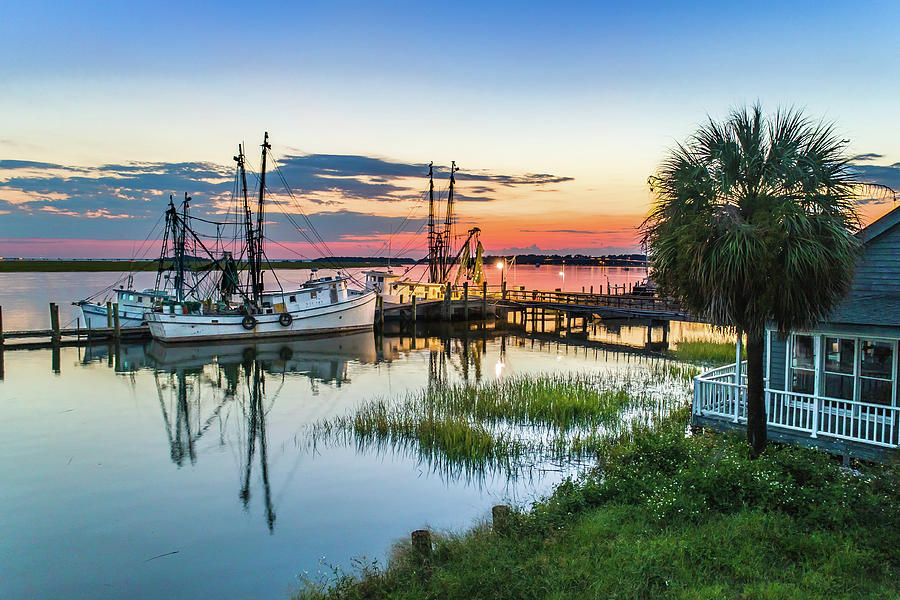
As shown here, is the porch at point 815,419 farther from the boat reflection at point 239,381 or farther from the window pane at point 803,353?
the boat reflection at point 239,381

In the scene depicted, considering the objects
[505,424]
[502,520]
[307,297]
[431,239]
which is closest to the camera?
[502,520]

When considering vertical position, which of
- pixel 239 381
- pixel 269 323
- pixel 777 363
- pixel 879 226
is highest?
pixel 879 226

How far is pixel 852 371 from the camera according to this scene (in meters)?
13.2

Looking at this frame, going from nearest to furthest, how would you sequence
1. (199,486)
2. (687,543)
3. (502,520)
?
(687,543)
(502,520)
(199,486)

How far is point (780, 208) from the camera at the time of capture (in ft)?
35.3

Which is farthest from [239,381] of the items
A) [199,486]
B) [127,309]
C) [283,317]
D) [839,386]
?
[839,386]

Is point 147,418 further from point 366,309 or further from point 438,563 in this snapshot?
point 366,309

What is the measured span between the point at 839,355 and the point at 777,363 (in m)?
1.42

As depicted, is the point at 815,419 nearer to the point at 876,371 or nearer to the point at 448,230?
the point at 876,371

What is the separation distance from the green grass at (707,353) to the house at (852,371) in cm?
1524

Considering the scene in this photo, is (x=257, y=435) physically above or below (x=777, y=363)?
below

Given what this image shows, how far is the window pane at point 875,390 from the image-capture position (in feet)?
41.6

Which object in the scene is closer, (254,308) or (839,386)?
(839,386)

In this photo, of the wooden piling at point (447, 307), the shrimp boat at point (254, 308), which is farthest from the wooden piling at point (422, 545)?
the wooden piling at point (447, 307)
